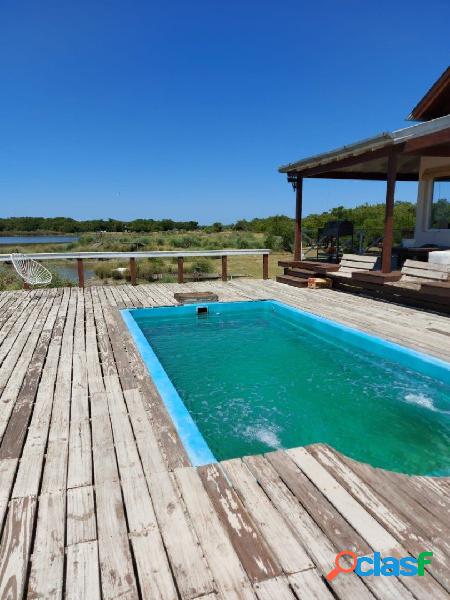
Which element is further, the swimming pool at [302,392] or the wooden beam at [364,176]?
the wooden beam at [364,176]

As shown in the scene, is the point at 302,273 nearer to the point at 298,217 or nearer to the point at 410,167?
the point at 298,217

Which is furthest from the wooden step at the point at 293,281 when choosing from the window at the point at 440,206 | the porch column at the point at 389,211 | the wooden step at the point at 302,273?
the window at the point at 440,206

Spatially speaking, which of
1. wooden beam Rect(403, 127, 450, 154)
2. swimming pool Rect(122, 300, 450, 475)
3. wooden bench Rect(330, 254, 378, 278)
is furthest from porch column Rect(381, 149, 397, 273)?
swimming pool Rect(122, 300, 450, 475)

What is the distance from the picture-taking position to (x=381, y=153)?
6.41 m

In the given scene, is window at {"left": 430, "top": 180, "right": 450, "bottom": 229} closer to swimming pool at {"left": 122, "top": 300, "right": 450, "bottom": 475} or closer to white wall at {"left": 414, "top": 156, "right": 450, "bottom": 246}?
white wall at {"left": 414, "top": 156, "right": 450, "bottom": 246}

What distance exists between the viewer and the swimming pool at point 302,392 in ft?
8.80

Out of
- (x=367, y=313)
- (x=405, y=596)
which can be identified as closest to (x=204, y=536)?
(x=405, y=596)

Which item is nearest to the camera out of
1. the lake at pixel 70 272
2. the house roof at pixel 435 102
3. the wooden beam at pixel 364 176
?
the house roof at pixel 435 102

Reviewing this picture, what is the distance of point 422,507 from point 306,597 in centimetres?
70

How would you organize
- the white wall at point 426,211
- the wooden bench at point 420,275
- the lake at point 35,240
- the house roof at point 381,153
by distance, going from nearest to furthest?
the house roof at point 381,153 → the wooden bench at point 420,275 → the white wall at point 426,211 → the lake at point 35,240

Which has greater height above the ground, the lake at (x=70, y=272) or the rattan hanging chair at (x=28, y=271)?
the rattan hanging chair at (x=28, y=271)

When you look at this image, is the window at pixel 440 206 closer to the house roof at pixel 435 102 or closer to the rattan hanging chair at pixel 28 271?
the house roof at pixel 435 102

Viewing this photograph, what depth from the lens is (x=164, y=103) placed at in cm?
1616

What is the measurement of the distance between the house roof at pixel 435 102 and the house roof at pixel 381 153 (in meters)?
0.98
